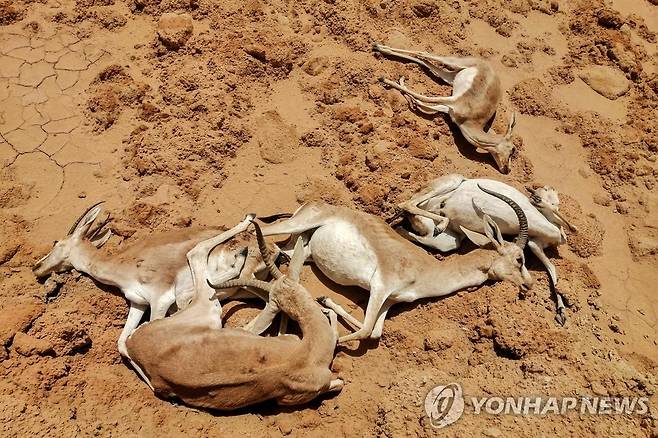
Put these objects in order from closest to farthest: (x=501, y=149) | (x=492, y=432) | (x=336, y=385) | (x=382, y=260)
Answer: (x=492, y=432) → (x=336, y=385) → (x=382, y=260) → (x=501, y=149)

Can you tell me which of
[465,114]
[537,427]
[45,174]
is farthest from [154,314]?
[465,114]

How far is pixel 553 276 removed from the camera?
232 inches

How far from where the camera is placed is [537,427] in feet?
16.0

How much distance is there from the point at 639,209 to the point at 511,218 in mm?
2441

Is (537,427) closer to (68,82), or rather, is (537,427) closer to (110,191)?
(110,191)

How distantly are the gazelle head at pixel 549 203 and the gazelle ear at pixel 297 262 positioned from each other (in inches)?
102

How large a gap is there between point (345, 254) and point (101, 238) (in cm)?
249

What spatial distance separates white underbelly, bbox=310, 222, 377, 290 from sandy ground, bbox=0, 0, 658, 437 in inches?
14.7

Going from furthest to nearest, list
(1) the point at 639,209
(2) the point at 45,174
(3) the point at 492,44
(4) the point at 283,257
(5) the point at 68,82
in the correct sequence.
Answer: (3) the point at 492,44
(1) the point at 639,209
(5) the point at 68,82
(2) the point at 45,174
(4) the point at 283,257

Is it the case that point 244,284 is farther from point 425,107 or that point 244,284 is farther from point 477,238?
point 425,107

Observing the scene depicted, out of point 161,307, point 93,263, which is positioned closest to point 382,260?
point 161,307

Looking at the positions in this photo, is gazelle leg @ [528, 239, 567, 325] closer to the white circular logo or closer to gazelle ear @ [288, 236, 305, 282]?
the white circular logo

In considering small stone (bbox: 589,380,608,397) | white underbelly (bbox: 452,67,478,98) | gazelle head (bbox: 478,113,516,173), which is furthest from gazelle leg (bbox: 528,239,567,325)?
white underbelly (bbox: 452,67,478,98)

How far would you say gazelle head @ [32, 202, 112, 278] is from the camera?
211 inches
